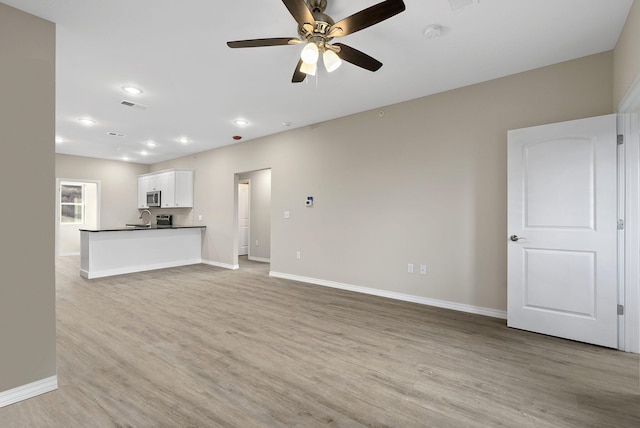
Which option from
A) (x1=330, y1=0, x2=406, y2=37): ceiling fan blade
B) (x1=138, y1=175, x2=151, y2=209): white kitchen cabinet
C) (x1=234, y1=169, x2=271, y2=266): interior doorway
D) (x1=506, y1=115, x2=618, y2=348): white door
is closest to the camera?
(x1=330, y1=0, x2=406, y2=37): ceiling fan blade

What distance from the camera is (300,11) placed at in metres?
1.96

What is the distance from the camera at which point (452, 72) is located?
340 centimetres

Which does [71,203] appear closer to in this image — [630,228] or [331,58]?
[331,58]

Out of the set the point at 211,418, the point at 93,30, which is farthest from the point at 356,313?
the point at 93,30

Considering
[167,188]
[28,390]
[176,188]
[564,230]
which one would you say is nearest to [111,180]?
[167,188]

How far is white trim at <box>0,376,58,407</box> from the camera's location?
1.96 metres

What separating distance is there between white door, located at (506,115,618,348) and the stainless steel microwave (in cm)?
809

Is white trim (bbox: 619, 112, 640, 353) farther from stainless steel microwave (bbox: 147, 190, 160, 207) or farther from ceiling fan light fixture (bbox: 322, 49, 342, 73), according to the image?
stainless steel microwave (bbox: 147, 190, 160, 207)

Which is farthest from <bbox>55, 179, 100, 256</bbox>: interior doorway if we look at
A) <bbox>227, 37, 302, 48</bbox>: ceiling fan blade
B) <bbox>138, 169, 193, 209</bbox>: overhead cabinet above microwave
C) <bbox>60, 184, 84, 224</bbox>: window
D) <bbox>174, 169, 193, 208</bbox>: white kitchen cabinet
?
<bbox>227, 37, 302, 48</bbox>: ceiling fan blade

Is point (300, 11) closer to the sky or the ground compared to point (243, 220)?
closer to the sky

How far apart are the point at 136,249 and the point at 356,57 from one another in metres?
5.97

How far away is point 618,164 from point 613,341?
5.15ft

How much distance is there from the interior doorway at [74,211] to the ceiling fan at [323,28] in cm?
869

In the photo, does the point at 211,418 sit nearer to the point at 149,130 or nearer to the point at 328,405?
the point at 328,405
